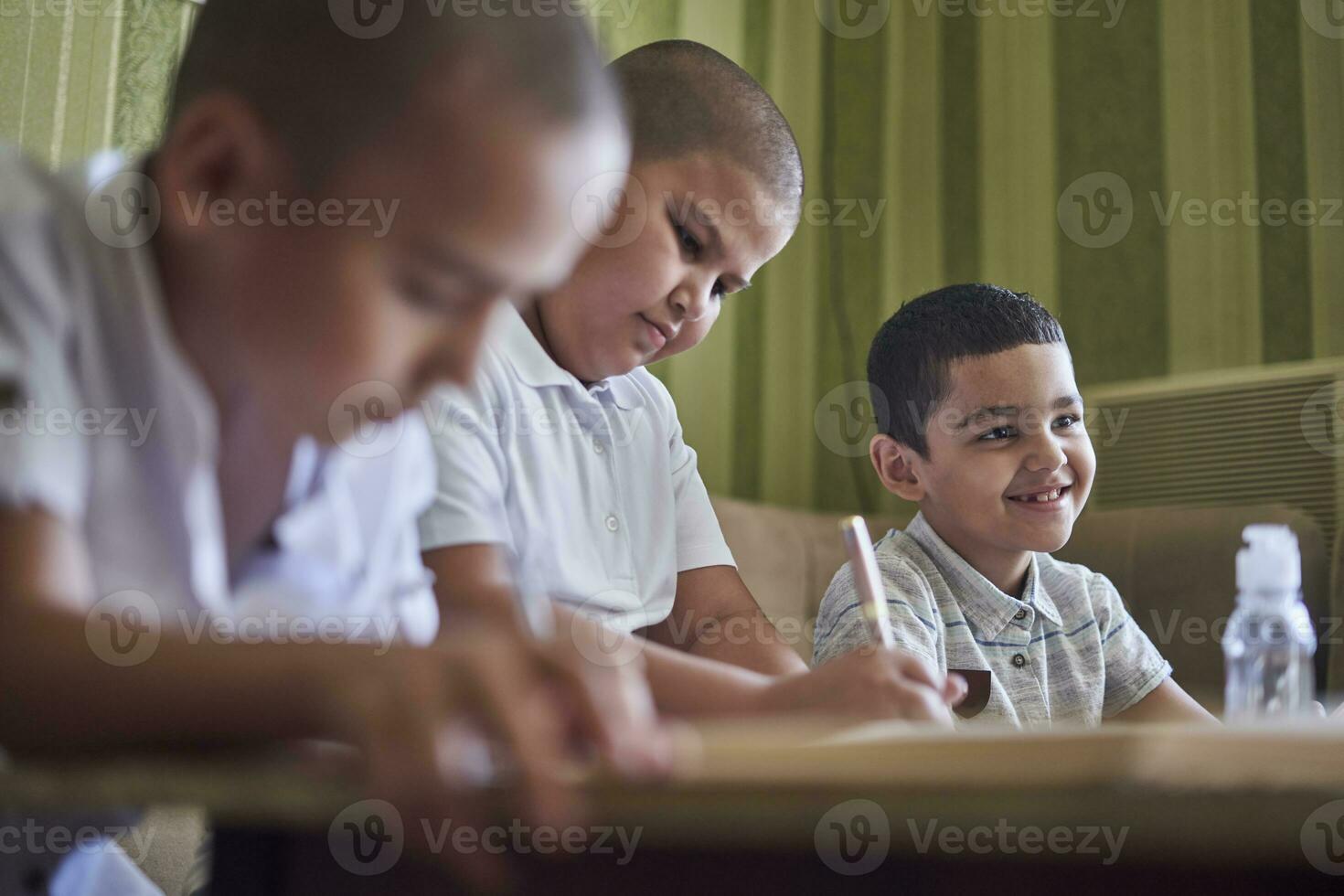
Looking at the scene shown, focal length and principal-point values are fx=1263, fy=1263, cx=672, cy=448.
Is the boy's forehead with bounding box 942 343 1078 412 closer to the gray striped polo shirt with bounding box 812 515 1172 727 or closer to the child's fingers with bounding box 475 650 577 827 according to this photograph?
the gray striped polo shirt with bounding box 812 515 1172 727

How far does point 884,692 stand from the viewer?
0.67 metres

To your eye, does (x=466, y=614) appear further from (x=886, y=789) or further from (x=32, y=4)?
(x=32, y=4)

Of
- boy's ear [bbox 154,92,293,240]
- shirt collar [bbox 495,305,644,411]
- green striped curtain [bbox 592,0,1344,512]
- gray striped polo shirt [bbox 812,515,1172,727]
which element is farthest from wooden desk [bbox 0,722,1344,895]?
green striped curtain [bbox 592,0,1344,512]

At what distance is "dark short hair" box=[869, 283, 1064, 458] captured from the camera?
141cm

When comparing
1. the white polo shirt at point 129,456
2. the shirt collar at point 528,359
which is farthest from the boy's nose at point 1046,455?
the white polo shirt at point 129,456

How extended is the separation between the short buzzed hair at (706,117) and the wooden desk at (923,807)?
33.9 inches

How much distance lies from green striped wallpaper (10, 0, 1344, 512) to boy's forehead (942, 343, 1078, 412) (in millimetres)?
1094

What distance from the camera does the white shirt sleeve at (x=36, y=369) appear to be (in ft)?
1.36

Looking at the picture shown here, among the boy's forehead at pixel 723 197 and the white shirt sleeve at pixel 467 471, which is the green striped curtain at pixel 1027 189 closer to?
the boy's forehead at pixel 723 197

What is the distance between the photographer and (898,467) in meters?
1.47

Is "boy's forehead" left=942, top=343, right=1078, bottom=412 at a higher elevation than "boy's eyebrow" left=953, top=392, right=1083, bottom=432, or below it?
higher

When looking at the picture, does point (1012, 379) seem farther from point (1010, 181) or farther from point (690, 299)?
point (1010, 181)

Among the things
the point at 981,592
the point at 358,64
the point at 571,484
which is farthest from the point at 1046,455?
the point at 358,64

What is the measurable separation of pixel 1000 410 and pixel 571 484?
562mm
